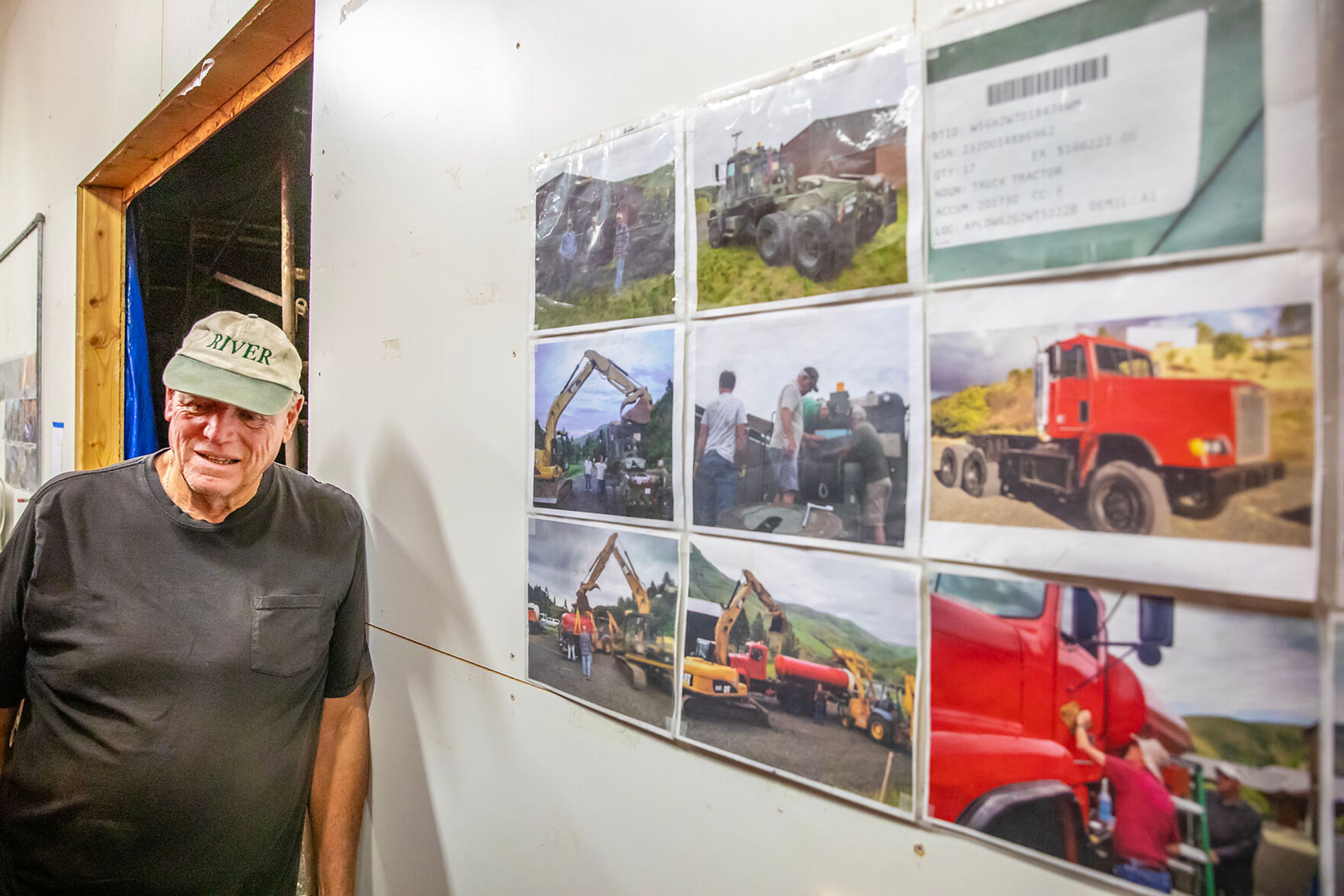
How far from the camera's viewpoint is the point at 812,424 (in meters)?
0.61

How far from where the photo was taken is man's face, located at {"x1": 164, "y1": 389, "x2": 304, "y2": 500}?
1003 mm

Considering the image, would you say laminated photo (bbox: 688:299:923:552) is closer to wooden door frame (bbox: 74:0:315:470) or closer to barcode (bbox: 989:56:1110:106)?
barcode (bbox: 989:56:1110:106)

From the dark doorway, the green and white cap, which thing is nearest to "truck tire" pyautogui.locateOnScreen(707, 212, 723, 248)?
the green and white cap

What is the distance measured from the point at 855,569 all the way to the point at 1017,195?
325 mm

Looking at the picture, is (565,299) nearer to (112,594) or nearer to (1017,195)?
(1017,195)

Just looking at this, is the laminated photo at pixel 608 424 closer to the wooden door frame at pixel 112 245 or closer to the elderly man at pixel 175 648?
the elderly man at pixel 175 648

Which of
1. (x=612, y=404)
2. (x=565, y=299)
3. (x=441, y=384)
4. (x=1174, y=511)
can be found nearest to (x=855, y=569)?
(x=1174, y=511)

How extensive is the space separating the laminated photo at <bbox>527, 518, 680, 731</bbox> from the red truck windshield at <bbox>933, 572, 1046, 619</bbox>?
11.3 inches

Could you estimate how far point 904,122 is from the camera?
0.55 m

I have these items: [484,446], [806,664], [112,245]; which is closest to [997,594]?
[806,664]


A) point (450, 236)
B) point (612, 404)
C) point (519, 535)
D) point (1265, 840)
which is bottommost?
point (1265, 840)

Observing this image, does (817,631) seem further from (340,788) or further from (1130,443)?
(340,788)

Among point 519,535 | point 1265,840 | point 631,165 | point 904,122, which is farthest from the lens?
point 519,535

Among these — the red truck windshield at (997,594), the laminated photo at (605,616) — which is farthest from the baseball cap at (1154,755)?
the laminated photo at (605,616)
